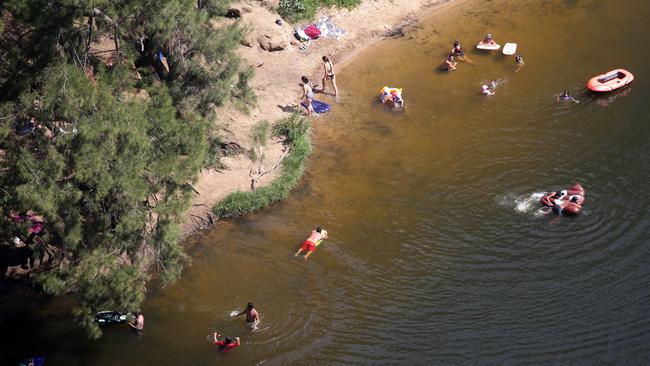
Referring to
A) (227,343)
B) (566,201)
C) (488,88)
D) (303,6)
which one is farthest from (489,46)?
(227,343)

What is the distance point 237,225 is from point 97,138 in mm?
8900

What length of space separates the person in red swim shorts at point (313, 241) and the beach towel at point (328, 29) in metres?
13.9

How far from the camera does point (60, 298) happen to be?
2477cm

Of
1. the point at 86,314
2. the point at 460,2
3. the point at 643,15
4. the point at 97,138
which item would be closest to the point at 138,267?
the point at 86,314

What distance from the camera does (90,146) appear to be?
18.5 metres

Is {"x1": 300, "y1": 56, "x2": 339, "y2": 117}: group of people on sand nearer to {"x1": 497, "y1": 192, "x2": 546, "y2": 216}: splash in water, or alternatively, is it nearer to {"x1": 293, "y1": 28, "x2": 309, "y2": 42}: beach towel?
{"x1": 293, "y1": 28, "x2": 309, "y2": 42}: beach towel

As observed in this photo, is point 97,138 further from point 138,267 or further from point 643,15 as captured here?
point 643,15

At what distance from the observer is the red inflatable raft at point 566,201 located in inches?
980

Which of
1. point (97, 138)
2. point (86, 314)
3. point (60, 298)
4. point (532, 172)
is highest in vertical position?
point (532, 172)

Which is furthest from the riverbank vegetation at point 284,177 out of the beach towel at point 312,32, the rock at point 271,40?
the beach towel at point 312,32

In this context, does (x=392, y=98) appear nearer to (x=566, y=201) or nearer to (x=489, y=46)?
(x=489, y=46)

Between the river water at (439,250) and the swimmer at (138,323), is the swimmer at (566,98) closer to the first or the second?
the river water at (439,250)

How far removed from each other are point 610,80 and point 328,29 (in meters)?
13.9

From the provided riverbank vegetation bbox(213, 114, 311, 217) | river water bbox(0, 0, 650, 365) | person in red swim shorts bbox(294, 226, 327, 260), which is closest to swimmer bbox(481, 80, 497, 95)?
river water bbox(0, 0, 650, 365)
